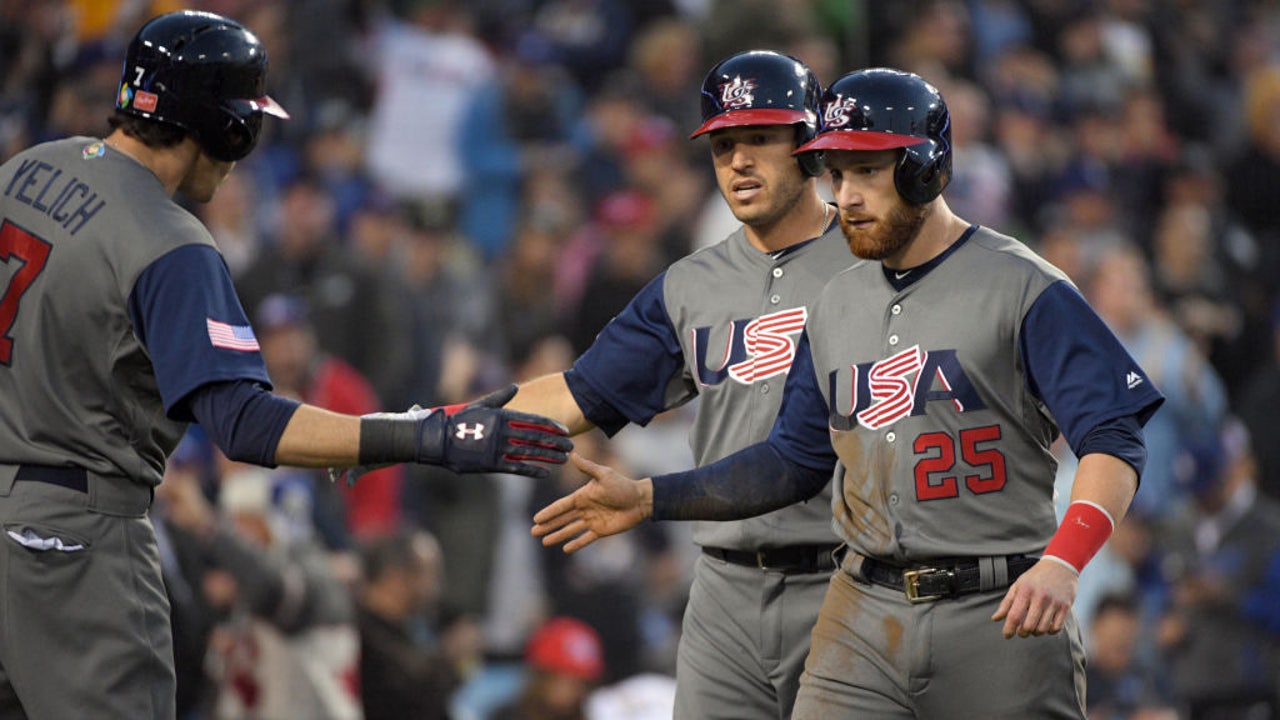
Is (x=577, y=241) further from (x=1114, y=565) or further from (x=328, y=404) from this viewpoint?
(x=1114, y=565)

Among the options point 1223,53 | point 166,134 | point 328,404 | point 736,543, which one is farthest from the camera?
point 1223,53

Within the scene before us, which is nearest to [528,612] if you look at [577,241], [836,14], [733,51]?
[577,241]

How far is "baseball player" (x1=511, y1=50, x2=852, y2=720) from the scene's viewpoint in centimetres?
547

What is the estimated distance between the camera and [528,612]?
10.1 metres

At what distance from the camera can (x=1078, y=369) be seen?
461cm

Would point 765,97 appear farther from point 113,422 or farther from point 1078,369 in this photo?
point 113,422

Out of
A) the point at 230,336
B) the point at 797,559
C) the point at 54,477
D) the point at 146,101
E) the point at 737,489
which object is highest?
the point at 146,101

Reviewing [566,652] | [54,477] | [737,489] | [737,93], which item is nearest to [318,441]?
[54,477]

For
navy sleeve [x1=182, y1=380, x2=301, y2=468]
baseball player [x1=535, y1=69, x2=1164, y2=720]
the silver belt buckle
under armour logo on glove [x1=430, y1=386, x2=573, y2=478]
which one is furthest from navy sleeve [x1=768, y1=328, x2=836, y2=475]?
navy sleeve [x1=182, y1=380, x2=301, y2=468]

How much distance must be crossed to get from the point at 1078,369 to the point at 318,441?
1.90 meters

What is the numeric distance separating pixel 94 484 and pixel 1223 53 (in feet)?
43.4

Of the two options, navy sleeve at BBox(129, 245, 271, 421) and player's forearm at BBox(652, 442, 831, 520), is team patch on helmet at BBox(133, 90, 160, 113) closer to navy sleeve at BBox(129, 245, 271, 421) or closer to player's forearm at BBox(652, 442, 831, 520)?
navy sleeve at BBox(129, 245, 271, 421)

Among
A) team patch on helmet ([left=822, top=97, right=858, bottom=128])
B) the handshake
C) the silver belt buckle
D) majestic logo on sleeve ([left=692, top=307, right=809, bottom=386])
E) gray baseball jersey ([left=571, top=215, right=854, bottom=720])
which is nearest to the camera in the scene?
the handshake

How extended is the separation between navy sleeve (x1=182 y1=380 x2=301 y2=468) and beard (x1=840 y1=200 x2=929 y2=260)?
1.58 meters
